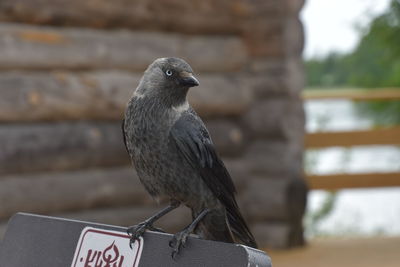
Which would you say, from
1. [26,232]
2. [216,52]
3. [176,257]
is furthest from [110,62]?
[176,257]

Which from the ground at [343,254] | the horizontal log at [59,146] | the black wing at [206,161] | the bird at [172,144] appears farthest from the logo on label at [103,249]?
the ground at [343,254]

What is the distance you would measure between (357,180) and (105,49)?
3.27 metres

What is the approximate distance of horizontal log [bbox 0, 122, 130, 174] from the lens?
438 cm

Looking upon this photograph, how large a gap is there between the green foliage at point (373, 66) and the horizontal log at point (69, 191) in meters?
4.21

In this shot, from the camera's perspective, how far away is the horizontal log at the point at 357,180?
23.3 feet

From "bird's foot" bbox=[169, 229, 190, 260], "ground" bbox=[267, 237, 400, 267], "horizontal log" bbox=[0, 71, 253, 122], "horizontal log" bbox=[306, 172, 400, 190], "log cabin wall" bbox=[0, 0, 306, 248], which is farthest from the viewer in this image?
"horizontal log" bbox=[306, 172, 400, 190]

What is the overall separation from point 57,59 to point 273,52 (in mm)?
2009

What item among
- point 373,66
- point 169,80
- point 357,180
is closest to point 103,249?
point 169,80

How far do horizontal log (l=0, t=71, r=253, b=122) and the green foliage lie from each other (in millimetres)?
3732

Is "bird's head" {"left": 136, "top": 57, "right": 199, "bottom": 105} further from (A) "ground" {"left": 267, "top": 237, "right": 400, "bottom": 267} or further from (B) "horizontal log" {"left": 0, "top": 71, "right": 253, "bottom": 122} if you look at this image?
(A) "ground" {"left": 267, "top": 237, "right": 400, "bottom": 267}

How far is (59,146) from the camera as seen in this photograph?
4621 mm

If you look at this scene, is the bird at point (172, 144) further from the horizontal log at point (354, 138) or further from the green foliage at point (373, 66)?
the green foliage at point (373, 66)

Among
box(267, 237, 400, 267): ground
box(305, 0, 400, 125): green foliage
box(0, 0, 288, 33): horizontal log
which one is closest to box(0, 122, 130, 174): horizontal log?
box(0, 0, 288, 33): horizontal log

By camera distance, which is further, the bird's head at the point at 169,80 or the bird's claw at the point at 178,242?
the bird's head at the point at 169,80
